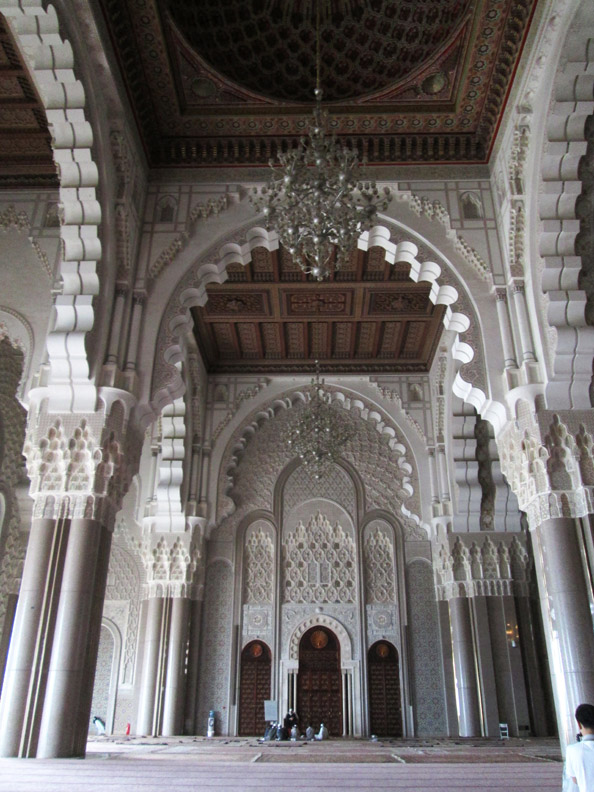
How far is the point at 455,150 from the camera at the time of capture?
8.23 meters

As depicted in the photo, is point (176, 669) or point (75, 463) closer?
point (75, 463)

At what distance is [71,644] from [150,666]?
4965mm

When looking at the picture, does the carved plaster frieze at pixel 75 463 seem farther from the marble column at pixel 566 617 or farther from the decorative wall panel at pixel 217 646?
the decorative wall panel at pixel 217 646

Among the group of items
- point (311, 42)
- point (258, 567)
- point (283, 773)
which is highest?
point (311, 42)

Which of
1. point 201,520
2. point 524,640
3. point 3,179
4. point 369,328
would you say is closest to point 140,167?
point 3,179

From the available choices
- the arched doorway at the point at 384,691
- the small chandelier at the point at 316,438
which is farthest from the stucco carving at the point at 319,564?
the small chandelier at the point at 316,438

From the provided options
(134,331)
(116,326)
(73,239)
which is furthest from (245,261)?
(73,239)

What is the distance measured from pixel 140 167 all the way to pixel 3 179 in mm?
1600

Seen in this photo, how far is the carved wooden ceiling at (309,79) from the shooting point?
286 inches

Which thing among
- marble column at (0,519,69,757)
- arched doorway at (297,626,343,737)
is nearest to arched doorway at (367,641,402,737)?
arched doorway at (297,626,343,737)

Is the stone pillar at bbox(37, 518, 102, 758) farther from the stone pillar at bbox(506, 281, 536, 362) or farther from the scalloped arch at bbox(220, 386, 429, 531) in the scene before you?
the scalloped arch at bbox(220, 386, 429, 531)

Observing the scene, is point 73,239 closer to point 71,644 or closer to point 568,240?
point 71,644

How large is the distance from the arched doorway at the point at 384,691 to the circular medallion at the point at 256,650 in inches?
69.2

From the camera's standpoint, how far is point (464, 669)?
10297 millimetres
